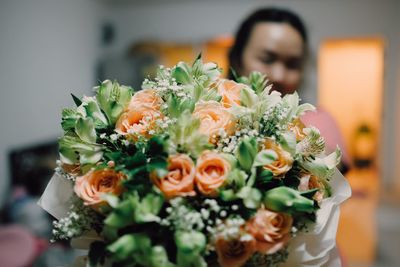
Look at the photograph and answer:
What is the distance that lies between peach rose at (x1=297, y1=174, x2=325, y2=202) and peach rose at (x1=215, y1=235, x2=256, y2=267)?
12 cm

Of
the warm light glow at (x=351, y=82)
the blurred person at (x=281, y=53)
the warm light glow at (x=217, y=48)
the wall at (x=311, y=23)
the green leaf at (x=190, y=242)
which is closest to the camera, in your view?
the green leaf at (x=190, y=242)

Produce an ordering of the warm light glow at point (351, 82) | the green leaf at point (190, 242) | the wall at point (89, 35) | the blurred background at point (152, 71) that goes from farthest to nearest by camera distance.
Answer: the warm light glow at point (351, 82)
the wall at point (89, 35)
the blurred background at point (152, 71)
the green leaf at point (190, 242)

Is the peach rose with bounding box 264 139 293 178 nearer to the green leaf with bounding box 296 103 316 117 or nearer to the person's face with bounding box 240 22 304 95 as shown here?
the green leaf with bounding box 296 103 316 117

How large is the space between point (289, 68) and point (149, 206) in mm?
840

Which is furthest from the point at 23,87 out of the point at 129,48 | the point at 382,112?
the point at 382,112

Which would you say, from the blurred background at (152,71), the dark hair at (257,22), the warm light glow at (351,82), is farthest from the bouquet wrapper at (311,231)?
the warm light glow at (351,82)

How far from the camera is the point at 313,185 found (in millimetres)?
562

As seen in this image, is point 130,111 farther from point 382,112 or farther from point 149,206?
point 382,112

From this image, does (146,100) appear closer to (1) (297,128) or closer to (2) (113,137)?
(2) (113,137)

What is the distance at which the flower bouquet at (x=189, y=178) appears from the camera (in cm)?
48

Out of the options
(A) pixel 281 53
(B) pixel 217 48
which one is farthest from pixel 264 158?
(B) pixel 217 48

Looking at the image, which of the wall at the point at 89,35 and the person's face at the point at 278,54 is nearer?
the person's face at the point at 278,54

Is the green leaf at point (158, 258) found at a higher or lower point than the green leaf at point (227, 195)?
lower

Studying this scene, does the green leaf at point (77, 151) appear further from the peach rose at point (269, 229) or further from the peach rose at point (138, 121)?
the peach rose at point (269, 229)
